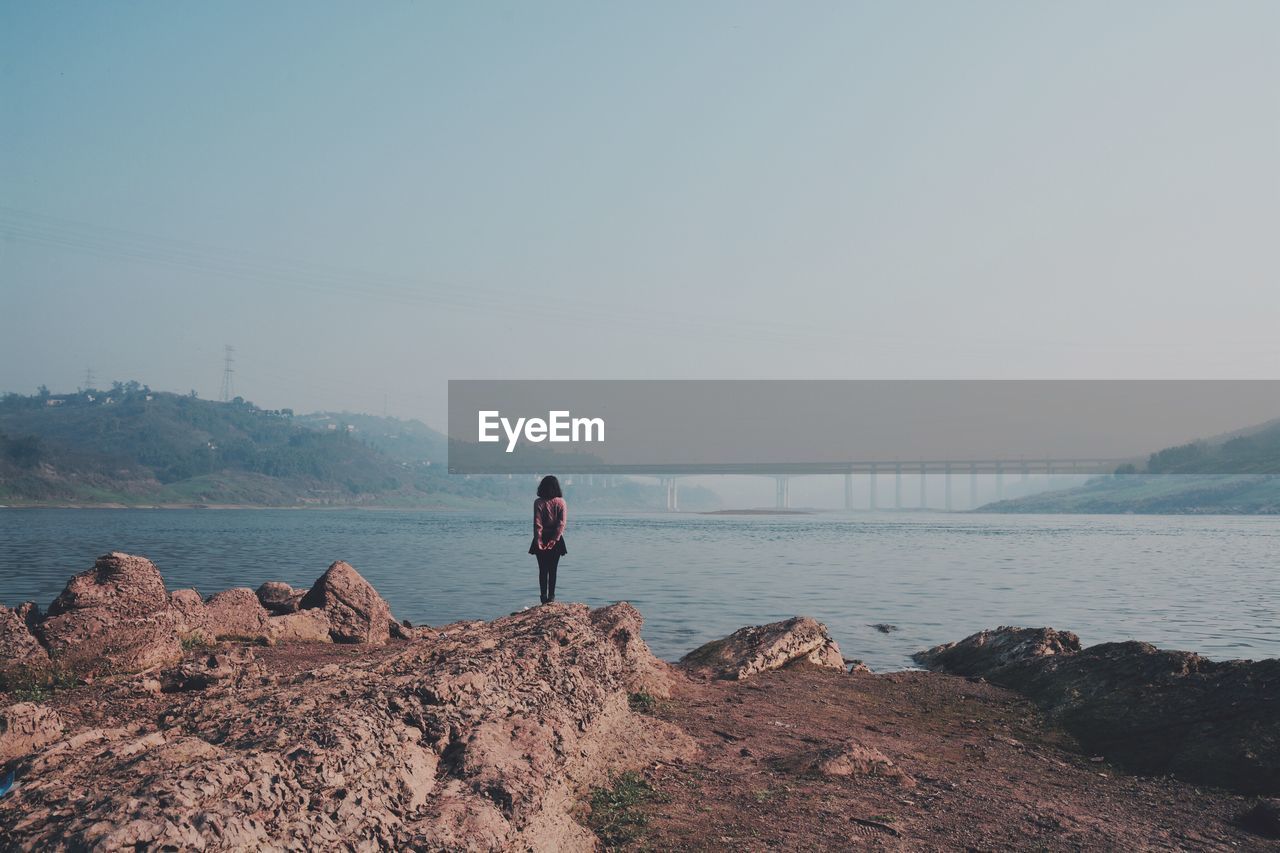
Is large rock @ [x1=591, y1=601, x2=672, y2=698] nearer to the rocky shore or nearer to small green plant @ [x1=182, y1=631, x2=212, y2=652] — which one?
the rocky shore

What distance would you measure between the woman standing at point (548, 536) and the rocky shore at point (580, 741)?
197cm

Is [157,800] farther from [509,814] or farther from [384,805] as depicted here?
[509,814]

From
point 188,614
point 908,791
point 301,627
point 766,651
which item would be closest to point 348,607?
point 301,627

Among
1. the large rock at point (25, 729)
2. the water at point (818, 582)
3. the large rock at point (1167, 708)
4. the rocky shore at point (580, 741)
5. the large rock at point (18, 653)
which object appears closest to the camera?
the rocky shore at point (580, 741)

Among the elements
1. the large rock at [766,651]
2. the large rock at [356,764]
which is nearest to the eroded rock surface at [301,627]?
the large rock at [766,651]

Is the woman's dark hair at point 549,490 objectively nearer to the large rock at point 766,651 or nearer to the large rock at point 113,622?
the large rock at point 766,651

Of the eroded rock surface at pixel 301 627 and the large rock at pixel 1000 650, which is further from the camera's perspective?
the large rock at pixel 1000 650

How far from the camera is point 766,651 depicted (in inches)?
464

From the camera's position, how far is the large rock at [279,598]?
14539mm

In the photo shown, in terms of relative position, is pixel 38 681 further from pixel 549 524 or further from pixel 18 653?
pixel 549 524

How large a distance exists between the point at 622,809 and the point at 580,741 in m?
0.55

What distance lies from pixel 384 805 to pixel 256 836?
0.70 metres

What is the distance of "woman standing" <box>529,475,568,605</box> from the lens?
40.7 feet

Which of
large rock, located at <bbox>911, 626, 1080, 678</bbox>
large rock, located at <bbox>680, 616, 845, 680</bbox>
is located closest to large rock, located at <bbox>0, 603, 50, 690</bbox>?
large rock, located at <bbox>680, 616, 845, 680</bbox>
